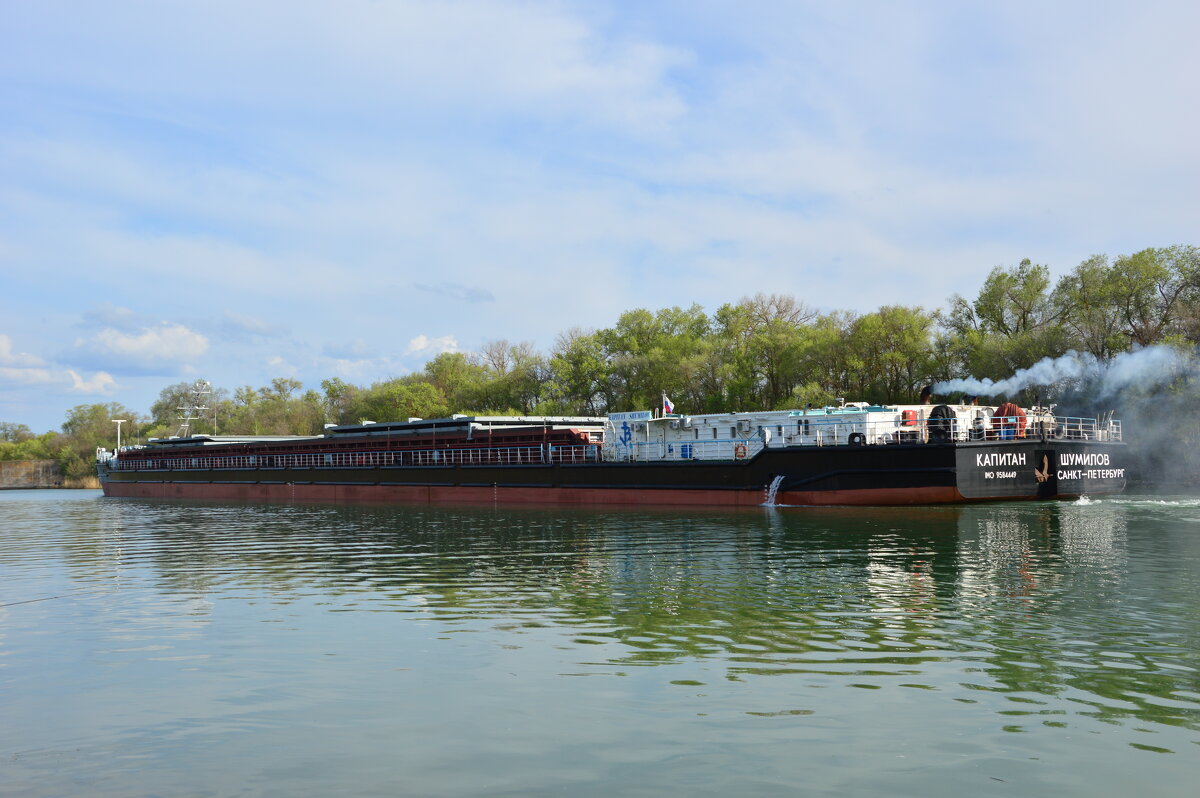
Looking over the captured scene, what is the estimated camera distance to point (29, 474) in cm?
16750

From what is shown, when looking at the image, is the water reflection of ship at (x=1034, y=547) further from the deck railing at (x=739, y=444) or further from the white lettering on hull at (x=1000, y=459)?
the deck railing at (x=739, y=444)

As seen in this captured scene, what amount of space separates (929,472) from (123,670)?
34.2m

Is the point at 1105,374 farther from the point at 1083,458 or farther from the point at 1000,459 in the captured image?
the point at 1000,459

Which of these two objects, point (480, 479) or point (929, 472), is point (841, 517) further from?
point (480, 479)

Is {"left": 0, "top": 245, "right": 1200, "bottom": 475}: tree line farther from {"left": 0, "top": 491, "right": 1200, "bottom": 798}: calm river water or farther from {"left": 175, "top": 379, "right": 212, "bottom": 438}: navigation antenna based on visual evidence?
{"left": 0, "top": 491, "right": 1200, "bottom": 798}: calm river water

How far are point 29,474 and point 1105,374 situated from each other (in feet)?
576

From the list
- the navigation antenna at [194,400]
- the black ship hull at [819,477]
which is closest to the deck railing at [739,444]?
the black ship hull at [819,477]

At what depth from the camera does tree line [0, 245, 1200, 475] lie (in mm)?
64875

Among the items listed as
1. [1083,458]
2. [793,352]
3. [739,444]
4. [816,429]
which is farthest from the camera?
[793,352]

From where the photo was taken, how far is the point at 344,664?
593 inches

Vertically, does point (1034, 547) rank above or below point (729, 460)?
below

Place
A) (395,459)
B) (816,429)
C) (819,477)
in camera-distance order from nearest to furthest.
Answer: (819,477) < (816,429) < (395,459)

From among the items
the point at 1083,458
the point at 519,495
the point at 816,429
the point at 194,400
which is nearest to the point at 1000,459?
the point at 1083,458

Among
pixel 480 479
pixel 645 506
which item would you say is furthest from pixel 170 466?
pixel 645 506
